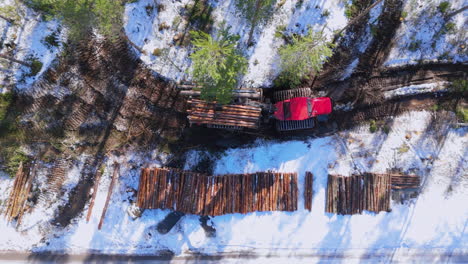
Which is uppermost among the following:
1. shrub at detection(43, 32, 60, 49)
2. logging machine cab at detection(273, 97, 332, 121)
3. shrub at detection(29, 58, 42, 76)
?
shrub at detection(43, 32, 60, 49)

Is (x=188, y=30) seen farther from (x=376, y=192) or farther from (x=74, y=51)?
(x=376, y=192)

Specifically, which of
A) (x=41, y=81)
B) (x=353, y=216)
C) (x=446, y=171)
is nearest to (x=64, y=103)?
(x=41, y=81)

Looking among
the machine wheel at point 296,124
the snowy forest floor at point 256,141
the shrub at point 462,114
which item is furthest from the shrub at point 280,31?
the shrub at point 462,114

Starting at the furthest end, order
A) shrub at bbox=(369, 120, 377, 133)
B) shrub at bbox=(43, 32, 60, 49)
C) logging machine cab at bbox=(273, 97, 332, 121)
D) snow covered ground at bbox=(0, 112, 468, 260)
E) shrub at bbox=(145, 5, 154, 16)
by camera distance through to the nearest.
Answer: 1. shrub at bbox=(369, 120, 377, 133)
2. snow covered ground at bbox=(0, 112, 468, 260)
3. shrub at bbox=(145, 5, 154, 16)
4. shrub at bbox=(43, 32, 60, 49)
5. logging machine cab at bbox=(273, 97, 332, 121)

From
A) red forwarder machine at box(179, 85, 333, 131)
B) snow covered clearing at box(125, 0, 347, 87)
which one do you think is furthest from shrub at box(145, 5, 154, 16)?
red forwarder machine at box(179, 85, 333, 131)

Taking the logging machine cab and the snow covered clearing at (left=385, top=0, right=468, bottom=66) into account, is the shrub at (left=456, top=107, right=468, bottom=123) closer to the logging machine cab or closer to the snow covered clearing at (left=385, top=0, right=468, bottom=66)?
the snow covered clearing at (left=385, top=0, right=468, bottom=66)

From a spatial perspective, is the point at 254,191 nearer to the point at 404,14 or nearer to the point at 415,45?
the point at 415,45
